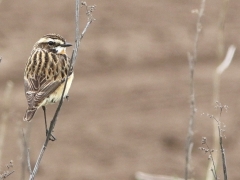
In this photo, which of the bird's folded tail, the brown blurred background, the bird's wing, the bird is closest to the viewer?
the bird's folded tail

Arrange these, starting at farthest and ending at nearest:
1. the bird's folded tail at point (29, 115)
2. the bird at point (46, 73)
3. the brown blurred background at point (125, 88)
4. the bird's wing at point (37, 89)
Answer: the brown blurred background at point (125, 88) → the bird at point (46, 73) → the bird's wing at point (37, 89) → the bird's folded tail at point (29, 115)

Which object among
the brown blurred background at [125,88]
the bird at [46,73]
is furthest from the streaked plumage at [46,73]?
the brown blurred background at [125,88]

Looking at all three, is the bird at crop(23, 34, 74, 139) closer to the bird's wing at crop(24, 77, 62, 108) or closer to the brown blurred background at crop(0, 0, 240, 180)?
the bird's wing at crop(24, 77, 62, 108)

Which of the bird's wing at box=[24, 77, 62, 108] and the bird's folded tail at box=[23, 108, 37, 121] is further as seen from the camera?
the bird's wing at box=[24, 77, 62, 108]

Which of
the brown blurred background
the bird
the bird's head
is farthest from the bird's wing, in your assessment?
the brown blurred background

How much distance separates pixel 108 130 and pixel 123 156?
0.76 m

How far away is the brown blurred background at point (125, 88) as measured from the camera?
523 inches

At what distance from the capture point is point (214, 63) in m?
15.7

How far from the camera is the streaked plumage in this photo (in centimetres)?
820

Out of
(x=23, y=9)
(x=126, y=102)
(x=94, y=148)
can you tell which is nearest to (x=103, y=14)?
(x=23, y=9)

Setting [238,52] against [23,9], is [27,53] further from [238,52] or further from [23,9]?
[238,52]

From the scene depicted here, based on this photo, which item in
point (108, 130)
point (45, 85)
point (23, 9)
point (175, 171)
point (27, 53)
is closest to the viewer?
point (45, 85)

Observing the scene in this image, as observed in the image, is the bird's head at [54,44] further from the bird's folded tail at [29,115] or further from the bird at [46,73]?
the bird's folded tail at [29,115]

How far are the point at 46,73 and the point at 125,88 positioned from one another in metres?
6.39
